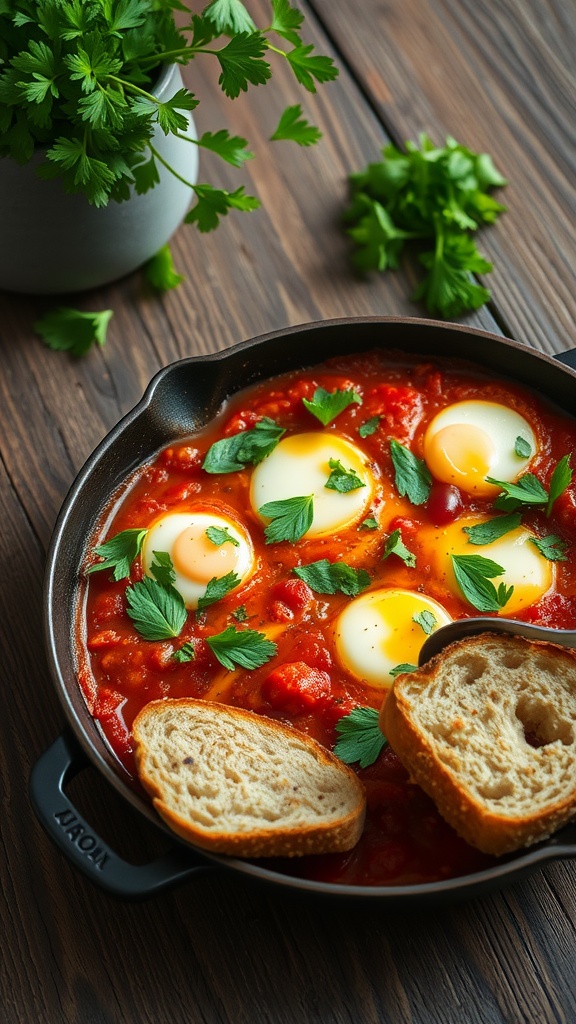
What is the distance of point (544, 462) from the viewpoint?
12.1 feet

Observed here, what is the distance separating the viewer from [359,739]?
3.12m

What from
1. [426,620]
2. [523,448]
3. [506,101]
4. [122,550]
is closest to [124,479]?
[122,550]

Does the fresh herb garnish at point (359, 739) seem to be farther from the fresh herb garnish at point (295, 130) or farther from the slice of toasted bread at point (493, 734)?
the fresh herb garnish at point (295, 130)

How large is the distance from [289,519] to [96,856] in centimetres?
133

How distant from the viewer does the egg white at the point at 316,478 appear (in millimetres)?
3607

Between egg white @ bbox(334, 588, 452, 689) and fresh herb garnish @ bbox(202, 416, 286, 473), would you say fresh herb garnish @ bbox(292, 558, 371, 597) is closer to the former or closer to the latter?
egg white @ bbox(334, 588, 452, 689)

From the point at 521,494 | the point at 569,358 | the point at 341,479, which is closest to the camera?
the point at 521,494

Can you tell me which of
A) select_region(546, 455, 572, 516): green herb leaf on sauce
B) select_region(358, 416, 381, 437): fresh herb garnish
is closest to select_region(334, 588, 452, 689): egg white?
select_region(546, 455, 572, 516): green herb leaf on sauce

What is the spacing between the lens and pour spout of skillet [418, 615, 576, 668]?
9.78 feet

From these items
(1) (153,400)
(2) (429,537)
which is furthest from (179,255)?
(2) (429,537)

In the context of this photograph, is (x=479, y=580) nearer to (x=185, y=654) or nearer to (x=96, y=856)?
(x=185, y=654)

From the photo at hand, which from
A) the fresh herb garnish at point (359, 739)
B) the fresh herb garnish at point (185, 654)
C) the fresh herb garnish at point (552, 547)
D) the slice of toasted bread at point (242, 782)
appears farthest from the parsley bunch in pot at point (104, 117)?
the fresh herb garnish at point (359, 739)

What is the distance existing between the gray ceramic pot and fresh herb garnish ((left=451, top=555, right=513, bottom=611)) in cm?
190

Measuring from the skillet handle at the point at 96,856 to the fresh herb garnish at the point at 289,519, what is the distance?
112 centimetres
